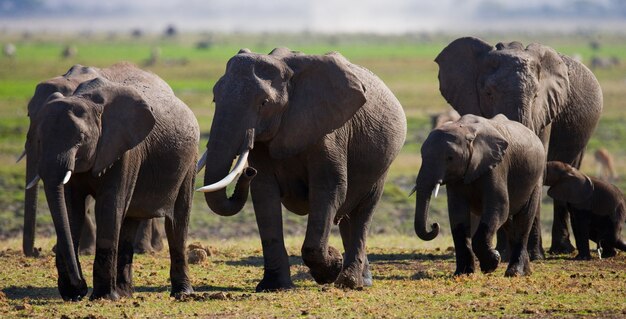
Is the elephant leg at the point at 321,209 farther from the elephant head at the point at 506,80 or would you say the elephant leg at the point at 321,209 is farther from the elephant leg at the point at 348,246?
the elephant head at the point at 506,80

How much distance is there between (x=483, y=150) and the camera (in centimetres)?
1407

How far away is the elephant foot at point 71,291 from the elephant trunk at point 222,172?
1347mm

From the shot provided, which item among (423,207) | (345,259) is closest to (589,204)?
(423,207)

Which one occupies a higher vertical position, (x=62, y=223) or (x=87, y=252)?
(x=62, y=223)

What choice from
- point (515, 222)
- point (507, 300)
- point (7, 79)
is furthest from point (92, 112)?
point (7, 79)

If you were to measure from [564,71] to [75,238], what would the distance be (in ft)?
25.7

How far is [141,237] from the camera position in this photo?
17375 millimetres

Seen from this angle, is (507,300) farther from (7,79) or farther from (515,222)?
(7,79)

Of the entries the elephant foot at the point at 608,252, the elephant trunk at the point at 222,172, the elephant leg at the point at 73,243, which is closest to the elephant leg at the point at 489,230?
the elephant trunk at the point at 222,172

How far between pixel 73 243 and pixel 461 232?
4177mm

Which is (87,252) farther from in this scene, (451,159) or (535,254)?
(535,254)

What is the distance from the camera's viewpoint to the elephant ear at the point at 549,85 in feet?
55.8

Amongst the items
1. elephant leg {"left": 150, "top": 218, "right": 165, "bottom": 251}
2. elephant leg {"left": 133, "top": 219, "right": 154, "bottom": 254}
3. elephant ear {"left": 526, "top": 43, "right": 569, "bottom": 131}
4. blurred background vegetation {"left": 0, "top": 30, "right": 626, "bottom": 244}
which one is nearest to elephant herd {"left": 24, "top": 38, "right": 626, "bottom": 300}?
elephant ear {"left": 526, "top": 43, "right": 569, "bottom": 131}

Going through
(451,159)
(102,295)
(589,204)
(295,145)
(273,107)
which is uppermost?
(273,107)
